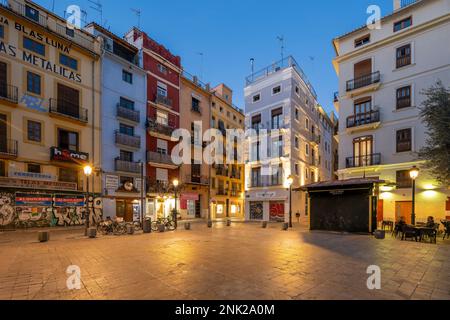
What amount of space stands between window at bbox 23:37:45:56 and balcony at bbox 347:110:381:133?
88.2ft

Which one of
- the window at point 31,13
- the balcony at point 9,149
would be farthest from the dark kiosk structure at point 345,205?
the window at point 31,13

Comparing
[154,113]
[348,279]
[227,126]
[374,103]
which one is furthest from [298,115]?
[348,279]

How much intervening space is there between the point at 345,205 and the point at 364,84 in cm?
1233

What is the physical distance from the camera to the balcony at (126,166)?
81.1 feet

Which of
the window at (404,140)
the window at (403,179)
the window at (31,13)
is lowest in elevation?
the window at (403,179)

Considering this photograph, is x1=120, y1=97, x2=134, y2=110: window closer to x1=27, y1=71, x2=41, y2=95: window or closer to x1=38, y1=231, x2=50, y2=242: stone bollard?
x1=27, y1=71, x2=41, y2=95: window

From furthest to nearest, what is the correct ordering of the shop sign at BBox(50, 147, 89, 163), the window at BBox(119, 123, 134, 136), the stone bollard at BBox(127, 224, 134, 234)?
the window at BBox(119, 123, 134, 136) < the shop sign at BBox(50, 147, 89, 163) < the stone bollard at BBox(127, 224, 134, 234)

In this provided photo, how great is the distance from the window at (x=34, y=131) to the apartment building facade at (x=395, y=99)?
25562 millimetres

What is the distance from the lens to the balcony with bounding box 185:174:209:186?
107ft

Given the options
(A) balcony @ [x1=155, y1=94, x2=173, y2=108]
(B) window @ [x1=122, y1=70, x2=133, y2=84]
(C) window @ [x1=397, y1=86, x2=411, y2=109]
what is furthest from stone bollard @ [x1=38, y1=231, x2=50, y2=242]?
(C) window @ [x1=397, y1=86, x2=411, y2=109]

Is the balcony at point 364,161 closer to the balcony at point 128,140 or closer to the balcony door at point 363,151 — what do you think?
the balcony door at point 363,151

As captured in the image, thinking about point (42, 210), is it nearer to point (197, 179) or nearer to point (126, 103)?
point (126, 103)
